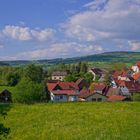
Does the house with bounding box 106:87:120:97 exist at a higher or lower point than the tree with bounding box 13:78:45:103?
lower

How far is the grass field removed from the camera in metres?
19.5

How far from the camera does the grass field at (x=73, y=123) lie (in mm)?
19500

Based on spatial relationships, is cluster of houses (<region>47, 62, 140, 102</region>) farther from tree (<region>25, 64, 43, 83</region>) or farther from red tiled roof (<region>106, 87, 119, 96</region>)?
tree (<region>25, 64, 43, 83</region>)

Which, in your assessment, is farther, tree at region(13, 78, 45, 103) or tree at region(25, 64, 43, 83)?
tree at region(25, 64, 43, 83)

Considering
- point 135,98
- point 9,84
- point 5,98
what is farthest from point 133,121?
point 9,84

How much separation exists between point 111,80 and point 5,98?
1861 inches

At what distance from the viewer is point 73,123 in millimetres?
23781

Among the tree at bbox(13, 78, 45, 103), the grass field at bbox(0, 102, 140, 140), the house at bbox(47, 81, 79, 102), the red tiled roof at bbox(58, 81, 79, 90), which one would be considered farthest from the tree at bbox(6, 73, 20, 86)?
the grass field at bbox(0, 102, 140, 140)

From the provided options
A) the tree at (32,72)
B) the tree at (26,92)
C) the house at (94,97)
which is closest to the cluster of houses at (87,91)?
the house at (94,97)

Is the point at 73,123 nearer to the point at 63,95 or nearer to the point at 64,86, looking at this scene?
the point at 63,95

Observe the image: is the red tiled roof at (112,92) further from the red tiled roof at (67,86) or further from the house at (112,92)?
the red tiled roof at (67,86)

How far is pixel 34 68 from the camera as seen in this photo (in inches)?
3772

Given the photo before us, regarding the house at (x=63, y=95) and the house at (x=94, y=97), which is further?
the house at (x=63, y=95)

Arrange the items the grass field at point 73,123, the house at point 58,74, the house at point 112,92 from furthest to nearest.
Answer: the house at point 58,74 < the house at point 112,92 < the grass field at point 73,123
